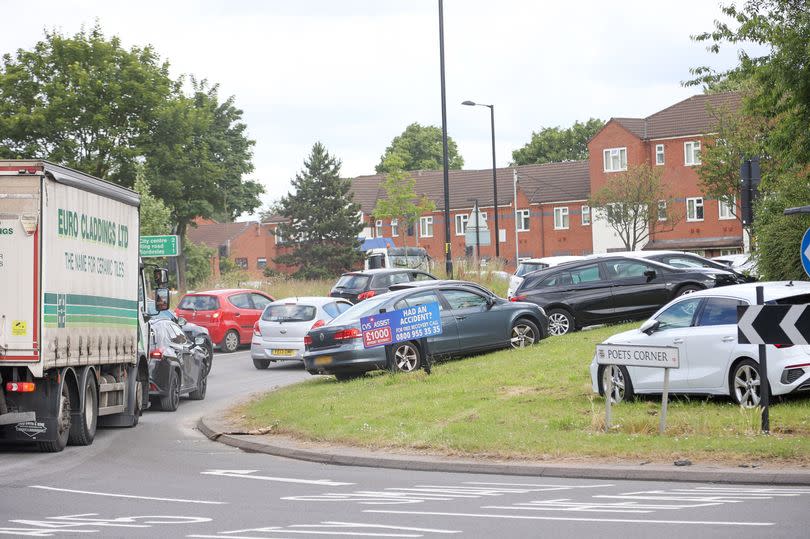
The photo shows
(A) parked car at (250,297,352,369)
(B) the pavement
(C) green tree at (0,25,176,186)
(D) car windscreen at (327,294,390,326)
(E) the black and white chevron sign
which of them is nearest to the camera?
(B) the pavement

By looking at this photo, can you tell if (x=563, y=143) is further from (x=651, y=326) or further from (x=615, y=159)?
(x=651, y=326)

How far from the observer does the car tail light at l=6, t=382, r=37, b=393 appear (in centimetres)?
1568

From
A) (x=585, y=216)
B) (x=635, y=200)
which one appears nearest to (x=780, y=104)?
(x=635, y=200)

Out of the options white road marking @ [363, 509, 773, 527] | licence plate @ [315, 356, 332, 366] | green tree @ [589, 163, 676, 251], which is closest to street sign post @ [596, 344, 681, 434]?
white road marking @ [363, 509, 773, 527]

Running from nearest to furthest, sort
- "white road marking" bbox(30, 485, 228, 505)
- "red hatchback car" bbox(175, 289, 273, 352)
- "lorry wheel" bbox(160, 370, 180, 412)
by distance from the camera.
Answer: "white road marking" bbox(30, 485, 228, 505)
"lorry wheel" bbox(160, 370, 180, 412)
"red hatchback car" bbox(175, 289, 273, 352)

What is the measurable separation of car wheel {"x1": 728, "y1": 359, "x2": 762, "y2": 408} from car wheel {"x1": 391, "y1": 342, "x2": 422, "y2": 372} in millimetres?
7874

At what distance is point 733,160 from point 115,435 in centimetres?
4262

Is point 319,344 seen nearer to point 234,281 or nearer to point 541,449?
point 541,449

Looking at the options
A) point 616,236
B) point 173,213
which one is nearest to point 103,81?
point 173,213

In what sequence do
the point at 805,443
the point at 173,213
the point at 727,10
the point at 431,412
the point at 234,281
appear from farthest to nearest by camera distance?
the point at 173,213
the point at 234,281
the point at 727,10
the point at 431,412
the point at 805,443

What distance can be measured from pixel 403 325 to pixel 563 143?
92.6 m

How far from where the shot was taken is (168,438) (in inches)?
728

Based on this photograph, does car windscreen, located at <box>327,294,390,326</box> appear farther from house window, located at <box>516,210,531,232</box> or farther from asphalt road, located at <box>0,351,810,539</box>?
house window, located at <box>516,210,531,232</box>

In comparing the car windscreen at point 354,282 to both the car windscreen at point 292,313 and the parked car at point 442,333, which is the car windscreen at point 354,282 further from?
the parked car at point 442,333
